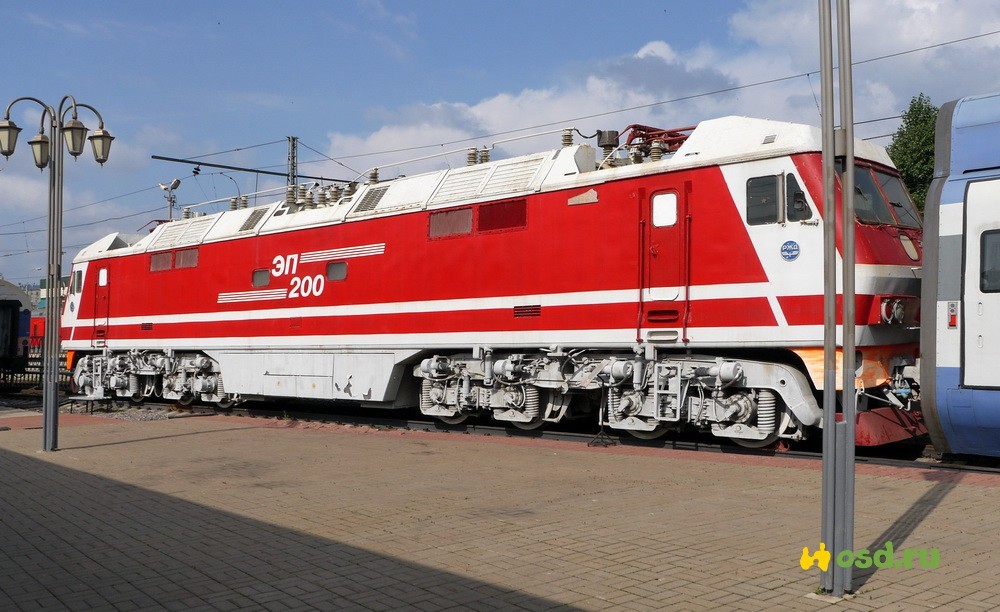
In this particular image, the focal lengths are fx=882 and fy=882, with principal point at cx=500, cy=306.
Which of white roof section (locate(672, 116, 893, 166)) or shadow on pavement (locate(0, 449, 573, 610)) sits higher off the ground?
white roof section (locate(672, 116, 893, 166))

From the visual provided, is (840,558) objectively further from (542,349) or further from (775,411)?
(542,349)

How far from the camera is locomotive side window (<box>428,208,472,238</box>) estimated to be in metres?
14.9

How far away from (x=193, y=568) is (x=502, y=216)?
29.1 feet

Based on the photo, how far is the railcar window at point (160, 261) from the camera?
21609mm

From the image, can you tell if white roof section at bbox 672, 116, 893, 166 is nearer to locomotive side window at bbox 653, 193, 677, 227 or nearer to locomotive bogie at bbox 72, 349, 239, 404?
locomotive side window at bbox 653, 193, 677, 227

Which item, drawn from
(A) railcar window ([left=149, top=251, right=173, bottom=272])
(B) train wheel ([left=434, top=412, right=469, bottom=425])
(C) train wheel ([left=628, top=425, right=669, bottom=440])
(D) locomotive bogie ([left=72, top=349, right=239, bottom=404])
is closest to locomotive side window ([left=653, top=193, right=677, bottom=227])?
(C) train wheel ([left=628, top=425, right=669, bottom=440])

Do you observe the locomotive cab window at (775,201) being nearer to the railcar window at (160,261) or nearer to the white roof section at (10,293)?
the railcar window at (160,261)

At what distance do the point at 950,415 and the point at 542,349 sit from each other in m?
6.10

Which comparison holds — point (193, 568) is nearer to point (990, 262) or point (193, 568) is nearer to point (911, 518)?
point (911, 518)

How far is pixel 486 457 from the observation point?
487 inches

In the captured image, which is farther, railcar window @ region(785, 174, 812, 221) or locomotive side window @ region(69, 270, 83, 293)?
locomotive side window @ region(69, 270, 83, 293)

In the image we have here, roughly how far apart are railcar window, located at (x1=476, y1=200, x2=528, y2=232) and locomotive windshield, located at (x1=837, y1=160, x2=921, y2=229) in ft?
16.0

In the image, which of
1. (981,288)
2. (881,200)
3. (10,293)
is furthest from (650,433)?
(10,293)

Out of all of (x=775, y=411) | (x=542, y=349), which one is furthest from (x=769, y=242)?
(x=542, y=349)
